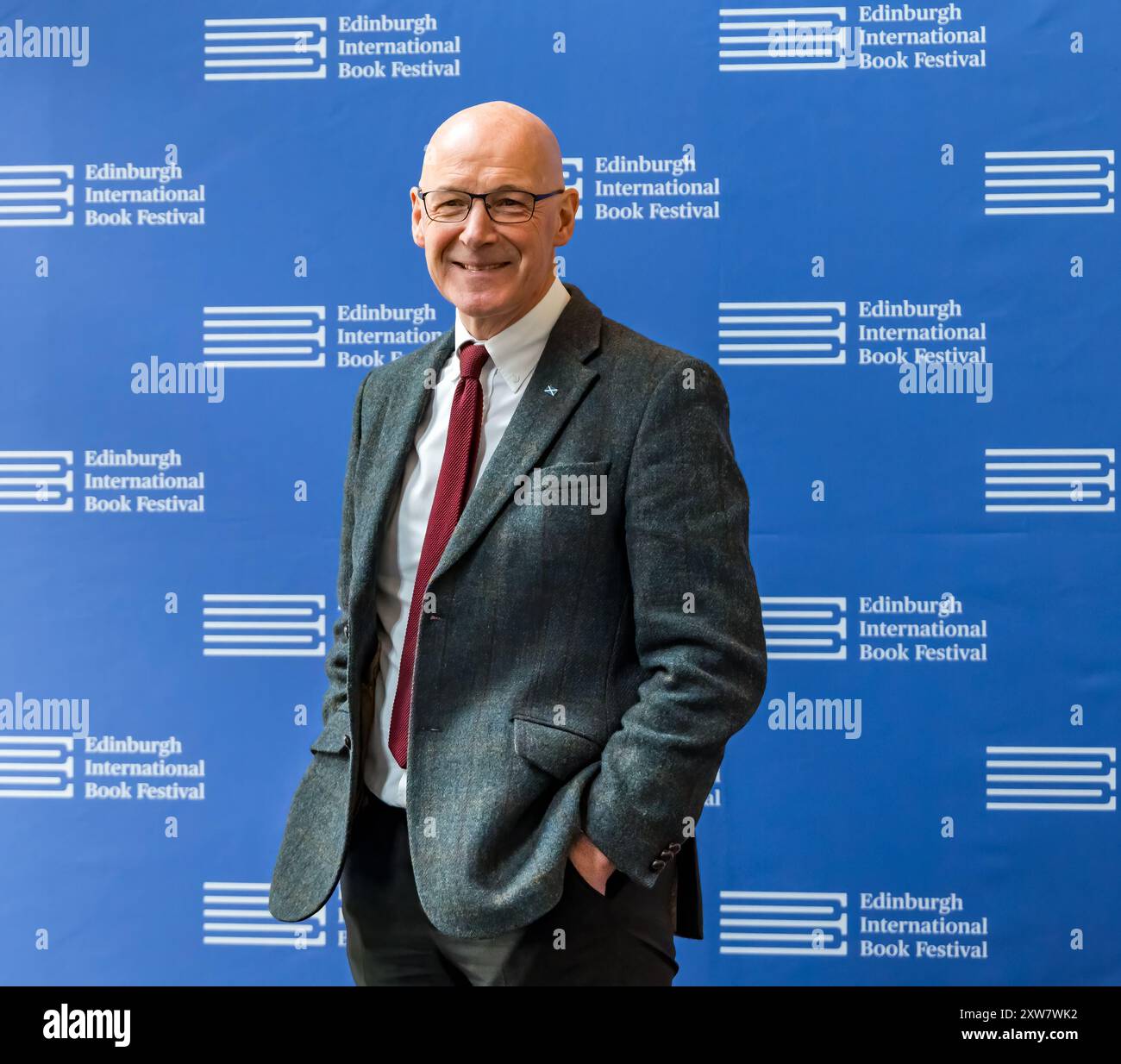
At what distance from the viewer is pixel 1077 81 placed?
9.04 ft

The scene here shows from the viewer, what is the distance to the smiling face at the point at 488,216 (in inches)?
67.7

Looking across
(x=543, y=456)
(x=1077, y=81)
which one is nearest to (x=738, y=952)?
(x=543, y=456)

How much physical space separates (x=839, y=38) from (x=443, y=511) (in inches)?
69.1

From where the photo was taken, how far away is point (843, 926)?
284cm

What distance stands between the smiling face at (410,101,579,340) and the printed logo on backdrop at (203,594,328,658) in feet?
4.47

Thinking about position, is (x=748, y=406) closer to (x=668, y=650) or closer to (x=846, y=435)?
(x=846, y=435)

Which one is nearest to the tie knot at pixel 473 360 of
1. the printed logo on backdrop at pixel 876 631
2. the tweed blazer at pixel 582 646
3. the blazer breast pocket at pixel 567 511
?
the tweed blazer at pixel 582 646

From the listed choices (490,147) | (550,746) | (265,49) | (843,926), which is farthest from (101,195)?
(843,926)

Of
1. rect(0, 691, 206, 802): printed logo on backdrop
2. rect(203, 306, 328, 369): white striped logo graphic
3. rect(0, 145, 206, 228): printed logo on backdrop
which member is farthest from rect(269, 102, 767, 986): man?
rect(0, 145, 206, 228): printed logo on backdrop

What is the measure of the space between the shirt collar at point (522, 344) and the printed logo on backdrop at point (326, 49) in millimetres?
1342

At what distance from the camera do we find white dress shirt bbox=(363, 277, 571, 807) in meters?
1.78

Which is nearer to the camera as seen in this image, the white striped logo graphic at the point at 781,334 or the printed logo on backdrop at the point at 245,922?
the white striped logo graphic at the point at 781,334

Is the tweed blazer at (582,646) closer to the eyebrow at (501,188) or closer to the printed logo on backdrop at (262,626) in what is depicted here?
the eyebrow at (501,188)

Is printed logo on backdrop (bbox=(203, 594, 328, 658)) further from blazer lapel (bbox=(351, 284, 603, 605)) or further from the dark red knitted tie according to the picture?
the dark red knitted tie
